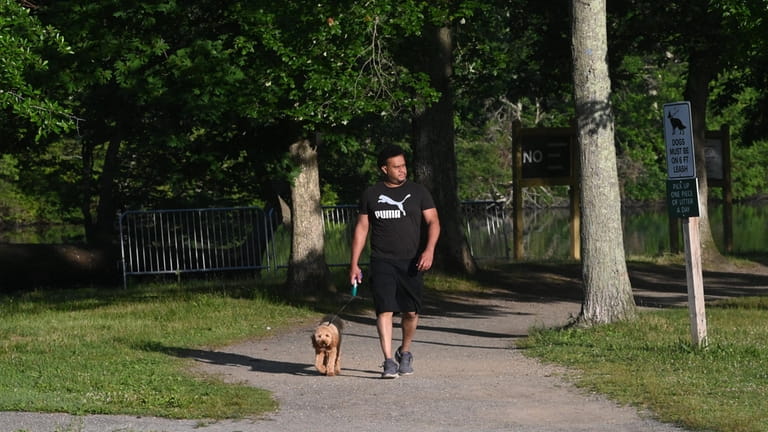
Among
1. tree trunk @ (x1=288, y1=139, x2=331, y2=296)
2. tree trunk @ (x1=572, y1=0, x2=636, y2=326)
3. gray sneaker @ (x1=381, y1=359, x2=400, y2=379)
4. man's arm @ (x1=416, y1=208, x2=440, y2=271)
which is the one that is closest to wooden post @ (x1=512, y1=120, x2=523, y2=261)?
tree trunk @ (x1=288, y1=139, x2=331, y2=296)

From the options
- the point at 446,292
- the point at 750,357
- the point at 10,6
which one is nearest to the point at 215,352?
the point at 10,6

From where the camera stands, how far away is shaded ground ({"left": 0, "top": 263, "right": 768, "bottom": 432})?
9711 millimetres

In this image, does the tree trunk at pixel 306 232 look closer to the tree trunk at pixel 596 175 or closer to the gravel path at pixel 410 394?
the gravel path at pixel 410 394

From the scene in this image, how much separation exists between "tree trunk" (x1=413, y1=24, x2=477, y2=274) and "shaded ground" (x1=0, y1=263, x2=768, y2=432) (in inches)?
150

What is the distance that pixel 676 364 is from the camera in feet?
40.5

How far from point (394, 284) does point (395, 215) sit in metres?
0.63

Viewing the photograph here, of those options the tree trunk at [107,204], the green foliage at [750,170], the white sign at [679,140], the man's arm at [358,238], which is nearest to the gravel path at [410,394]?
the man's arm at [358,238]

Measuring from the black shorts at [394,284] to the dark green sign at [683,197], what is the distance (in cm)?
295

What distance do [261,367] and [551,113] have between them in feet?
149

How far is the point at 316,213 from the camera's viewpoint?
20.7 m

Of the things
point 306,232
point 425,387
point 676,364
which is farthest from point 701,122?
point 425,387

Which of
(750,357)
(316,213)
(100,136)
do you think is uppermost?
(100,136)

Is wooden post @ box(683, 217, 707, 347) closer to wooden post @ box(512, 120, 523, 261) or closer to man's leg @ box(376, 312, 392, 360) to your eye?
man's leg @ box(376, 312, 392, 360)

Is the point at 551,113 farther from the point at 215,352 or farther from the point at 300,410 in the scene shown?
the point at 300,410
